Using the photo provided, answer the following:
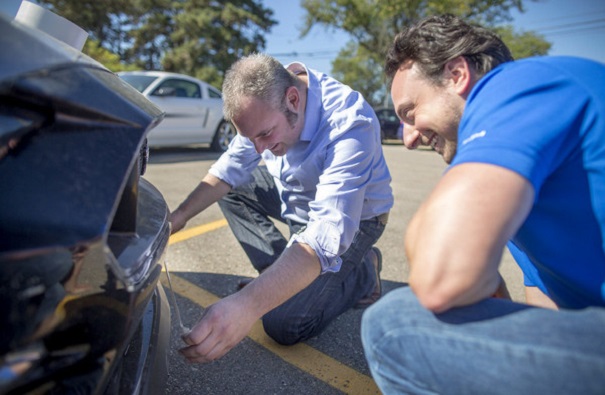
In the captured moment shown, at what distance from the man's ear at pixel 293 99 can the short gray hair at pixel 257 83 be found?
20 mm

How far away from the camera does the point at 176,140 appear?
6883 millimetres

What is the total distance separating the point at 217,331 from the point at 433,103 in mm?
930

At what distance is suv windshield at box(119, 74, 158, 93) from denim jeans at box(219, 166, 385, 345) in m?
4.55

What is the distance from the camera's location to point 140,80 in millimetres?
6375

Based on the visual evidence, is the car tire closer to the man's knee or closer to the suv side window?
the suv side window

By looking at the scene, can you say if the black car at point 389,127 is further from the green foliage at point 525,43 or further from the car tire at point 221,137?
the green foliage at point 525,43

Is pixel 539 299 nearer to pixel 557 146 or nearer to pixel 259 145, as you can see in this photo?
pixel 557 146

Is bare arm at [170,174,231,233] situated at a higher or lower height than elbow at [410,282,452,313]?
lower

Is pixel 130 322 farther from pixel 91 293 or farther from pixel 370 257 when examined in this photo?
pixel 370 257

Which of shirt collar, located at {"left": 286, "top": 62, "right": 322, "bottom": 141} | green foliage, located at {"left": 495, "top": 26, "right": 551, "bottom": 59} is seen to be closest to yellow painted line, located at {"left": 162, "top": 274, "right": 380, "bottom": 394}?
shirt collar, located at {"left": 286, "top": 62, "right": 322, "bottom": 141}

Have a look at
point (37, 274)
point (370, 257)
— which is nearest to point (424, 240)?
point (37, 274)

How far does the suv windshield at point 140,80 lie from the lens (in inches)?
245

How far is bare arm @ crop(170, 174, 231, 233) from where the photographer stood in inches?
79.7

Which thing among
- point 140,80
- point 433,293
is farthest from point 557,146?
point 140,80
